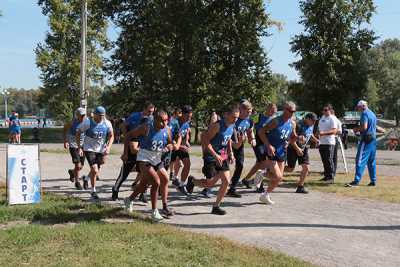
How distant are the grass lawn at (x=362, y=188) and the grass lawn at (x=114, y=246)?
5370 millimetres

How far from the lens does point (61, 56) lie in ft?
168

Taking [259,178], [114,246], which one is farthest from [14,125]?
[114,246]

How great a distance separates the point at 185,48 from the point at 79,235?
1113 inches

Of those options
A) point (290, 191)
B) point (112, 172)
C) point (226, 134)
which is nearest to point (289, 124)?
point (226, 134)

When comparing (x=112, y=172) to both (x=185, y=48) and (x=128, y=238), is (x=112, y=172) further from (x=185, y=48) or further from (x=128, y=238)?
(x=185, y=48)

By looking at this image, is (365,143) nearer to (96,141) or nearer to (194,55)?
(96,141)

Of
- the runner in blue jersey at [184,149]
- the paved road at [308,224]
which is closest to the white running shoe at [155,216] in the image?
the paved road at [308,224]

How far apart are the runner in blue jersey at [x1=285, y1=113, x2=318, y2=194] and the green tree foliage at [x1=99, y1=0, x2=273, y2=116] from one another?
2122cm

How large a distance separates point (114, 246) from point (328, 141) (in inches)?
325

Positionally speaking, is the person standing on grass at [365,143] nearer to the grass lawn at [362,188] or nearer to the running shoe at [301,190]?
the grass lawn at [362,188]

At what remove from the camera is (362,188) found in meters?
12.3

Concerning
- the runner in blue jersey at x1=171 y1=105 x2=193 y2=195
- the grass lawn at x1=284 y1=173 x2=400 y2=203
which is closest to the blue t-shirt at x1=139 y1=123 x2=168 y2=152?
the runner in blue jersey at x1=171 y1=105 x2=193 y2=195

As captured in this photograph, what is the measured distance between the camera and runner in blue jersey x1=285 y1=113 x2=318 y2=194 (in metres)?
11.6

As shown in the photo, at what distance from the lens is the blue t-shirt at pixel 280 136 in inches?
391
